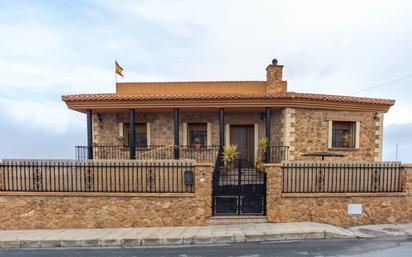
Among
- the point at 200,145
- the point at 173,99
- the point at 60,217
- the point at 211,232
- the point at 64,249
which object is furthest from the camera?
the point at 200,145

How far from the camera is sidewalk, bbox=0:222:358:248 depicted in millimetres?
5027

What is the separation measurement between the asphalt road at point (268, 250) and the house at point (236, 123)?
4.65 meters

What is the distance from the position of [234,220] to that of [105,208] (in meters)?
3.80

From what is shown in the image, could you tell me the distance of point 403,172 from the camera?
20.3 feet

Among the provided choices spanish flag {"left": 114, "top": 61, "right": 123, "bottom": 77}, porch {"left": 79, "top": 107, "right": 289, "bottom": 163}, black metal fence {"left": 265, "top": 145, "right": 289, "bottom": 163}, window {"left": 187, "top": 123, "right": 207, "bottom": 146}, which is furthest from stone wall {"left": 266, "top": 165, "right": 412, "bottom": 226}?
spanish flag {"left": 114, "top": 61, "right": 123, "bottom": 77}

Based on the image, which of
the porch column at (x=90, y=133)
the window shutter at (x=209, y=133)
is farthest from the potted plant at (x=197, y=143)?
the porch column at (x=90, y=133)

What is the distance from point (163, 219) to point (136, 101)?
5.54m

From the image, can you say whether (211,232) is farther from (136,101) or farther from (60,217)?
(136,101)

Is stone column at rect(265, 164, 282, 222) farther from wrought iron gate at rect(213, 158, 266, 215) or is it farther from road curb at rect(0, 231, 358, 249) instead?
road curb at rect(0, 231, 358, 249)

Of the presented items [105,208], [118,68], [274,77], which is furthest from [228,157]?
[118,68]

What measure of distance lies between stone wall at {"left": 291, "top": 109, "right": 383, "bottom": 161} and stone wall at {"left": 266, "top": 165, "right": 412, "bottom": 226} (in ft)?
11.0

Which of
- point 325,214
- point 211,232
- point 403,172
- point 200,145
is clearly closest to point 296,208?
point 325,214

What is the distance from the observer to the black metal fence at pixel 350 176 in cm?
614

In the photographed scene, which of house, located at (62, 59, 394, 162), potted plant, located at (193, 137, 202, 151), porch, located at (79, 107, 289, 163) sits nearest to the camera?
house, located at (62, 59, 394, 162)
